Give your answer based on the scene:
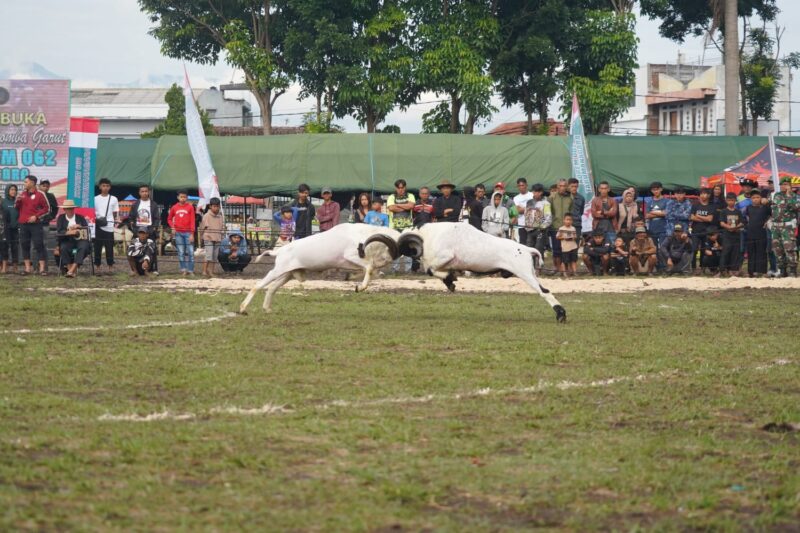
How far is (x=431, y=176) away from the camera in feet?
113

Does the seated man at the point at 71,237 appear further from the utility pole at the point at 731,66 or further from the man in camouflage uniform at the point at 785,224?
the utility pole at the point at 731,66

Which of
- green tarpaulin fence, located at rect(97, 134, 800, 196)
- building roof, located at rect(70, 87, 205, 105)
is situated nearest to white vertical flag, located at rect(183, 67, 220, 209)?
green tarpaulin fence, located at rect(97, 134, 800, 196)

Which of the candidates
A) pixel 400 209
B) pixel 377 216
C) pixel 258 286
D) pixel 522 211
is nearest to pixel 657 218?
pixel 522 211

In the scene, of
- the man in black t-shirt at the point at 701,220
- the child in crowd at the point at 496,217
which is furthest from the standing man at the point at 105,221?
the man in black t-shirt at the point at 701,220

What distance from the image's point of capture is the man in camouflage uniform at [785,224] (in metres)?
24.3

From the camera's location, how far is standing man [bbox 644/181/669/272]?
84.6 ft

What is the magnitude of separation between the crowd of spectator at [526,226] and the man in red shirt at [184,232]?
2 cm

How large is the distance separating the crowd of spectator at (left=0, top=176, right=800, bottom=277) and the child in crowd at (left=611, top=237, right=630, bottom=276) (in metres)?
0.02

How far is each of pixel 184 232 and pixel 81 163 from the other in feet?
12.8

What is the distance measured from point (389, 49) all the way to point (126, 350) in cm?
3103

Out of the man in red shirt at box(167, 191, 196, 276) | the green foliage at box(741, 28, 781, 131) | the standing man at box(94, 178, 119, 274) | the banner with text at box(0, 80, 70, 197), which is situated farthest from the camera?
the green foliage at box(741, 28, 781, 131)

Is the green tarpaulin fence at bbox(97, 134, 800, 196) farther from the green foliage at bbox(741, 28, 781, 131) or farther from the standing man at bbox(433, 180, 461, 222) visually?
the green foliage at bbox(741, 28, 781, 131)

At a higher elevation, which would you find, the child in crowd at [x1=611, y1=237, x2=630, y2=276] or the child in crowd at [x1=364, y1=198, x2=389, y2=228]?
the child in crowd at [x1=364, y1=198, x2=389, y2=228]

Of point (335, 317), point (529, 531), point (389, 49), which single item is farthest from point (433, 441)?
point (389, 49)
